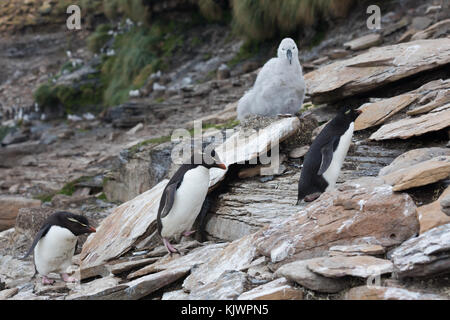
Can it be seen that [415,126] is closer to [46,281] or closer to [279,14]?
[46,281]

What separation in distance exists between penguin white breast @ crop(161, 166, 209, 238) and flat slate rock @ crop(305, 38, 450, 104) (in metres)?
2.16

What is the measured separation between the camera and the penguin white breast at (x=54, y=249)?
4.76m

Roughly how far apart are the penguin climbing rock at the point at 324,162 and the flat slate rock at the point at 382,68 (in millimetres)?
1667

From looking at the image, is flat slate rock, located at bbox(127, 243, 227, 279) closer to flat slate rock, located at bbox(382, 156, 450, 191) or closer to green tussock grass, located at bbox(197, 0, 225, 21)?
flat slate rock, located at bbox(382, 156, 450, 191)

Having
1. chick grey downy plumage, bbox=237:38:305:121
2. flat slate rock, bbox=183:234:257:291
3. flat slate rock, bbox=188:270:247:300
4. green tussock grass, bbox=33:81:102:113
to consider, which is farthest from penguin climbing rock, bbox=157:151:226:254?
green tussock grass, bbox=33:81:102:113

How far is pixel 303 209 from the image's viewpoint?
399cm

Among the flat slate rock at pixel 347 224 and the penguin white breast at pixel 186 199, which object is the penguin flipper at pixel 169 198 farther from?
the flat slate rock at pixel 347 224

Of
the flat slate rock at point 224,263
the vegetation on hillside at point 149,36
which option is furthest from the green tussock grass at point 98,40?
the flat slate rock at point 224,263

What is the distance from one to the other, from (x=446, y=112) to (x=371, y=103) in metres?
1.16

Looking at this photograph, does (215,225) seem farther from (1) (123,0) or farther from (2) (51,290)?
(1) (123,0)

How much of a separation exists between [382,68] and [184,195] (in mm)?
2948

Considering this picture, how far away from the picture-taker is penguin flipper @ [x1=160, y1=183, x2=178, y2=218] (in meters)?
4.76

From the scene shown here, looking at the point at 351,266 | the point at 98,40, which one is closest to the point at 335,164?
the point at 351,266
